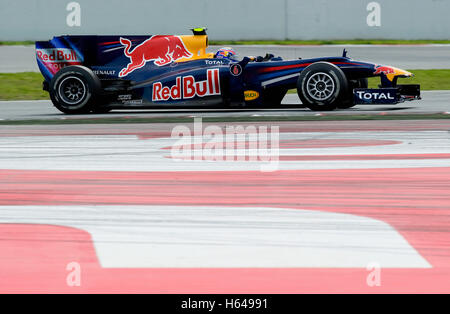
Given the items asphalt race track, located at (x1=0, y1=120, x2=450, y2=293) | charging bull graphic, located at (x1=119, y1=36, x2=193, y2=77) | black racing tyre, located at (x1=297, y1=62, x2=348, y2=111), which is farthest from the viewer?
charging bull graphic, located at (x1=119, y1=36, x2=193, y2=77)

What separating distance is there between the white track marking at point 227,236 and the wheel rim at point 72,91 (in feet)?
20.8

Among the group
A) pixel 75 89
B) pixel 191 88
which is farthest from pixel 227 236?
pixel 75 89

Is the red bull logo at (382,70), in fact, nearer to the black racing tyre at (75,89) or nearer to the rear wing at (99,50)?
the rear wing at (99,50)

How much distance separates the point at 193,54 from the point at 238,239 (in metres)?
6.92

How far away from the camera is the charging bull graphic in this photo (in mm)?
10195

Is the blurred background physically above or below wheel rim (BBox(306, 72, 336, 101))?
above

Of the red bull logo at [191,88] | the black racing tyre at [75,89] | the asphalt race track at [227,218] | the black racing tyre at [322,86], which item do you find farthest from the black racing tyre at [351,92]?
the black racing tyre at [75,89]

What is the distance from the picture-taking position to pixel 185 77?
9.98 meters

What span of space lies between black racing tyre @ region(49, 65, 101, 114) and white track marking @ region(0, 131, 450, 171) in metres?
2.77

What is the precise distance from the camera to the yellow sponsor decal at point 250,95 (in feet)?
32.4

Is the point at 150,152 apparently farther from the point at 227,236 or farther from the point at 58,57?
the point at 58,57

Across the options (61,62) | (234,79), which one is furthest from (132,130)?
(61,62)

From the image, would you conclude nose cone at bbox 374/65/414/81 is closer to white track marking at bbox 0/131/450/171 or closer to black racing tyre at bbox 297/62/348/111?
black racing tyre at bbox 297/62/348/111

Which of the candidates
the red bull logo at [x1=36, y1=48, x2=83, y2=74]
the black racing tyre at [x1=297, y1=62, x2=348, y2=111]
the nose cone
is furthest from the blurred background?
the nose cone
